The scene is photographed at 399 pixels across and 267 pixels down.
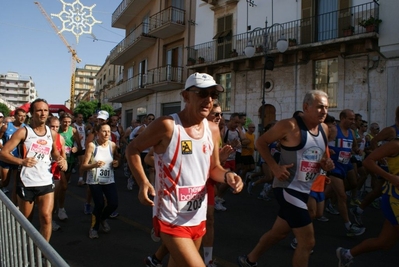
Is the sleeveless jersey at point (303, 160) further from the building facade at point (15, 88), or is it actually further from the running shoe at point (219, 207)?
the building facade at point (15, 88)

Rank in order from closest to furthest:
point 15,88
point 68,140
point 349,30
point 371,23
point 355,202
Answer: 1. point 355,202
2. point 68,140
3. point 371,23
4. point 349,30
5. point 15,88

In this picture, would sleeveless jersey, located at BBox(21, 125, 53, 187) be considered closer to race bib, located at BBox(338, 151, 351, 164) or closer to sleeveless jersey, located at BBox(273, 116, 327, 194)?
sleeveless jersey, located at BBox(273, 116, 327, 194)

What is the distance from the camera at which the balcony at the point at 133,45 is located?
955 inches

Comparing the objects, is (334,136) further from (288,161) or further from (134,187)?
(134,187)

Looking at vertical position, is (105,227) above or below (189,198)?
below

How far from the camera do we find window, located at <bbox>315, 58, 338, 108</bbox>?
14.1m

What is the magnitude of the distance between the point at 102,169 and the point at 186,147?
3.07 m

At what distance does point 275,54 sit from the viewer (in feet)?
51.1

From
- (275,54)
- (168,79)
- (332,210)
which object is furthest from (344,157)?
(168,79)

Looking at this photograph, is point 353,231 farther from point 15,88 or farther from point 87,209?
point 15,88

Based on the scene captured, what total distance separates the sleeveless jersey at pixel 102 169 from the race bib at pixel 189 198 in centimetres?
301

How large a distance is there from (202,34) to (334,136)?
613 inches

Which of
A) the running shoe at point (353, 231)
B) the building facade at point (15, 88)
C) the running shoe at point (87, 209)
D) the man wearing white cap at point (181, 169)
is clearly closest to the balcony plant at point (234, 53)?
the running shoe at point (87, 209)

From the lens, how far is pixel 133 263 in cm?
418
